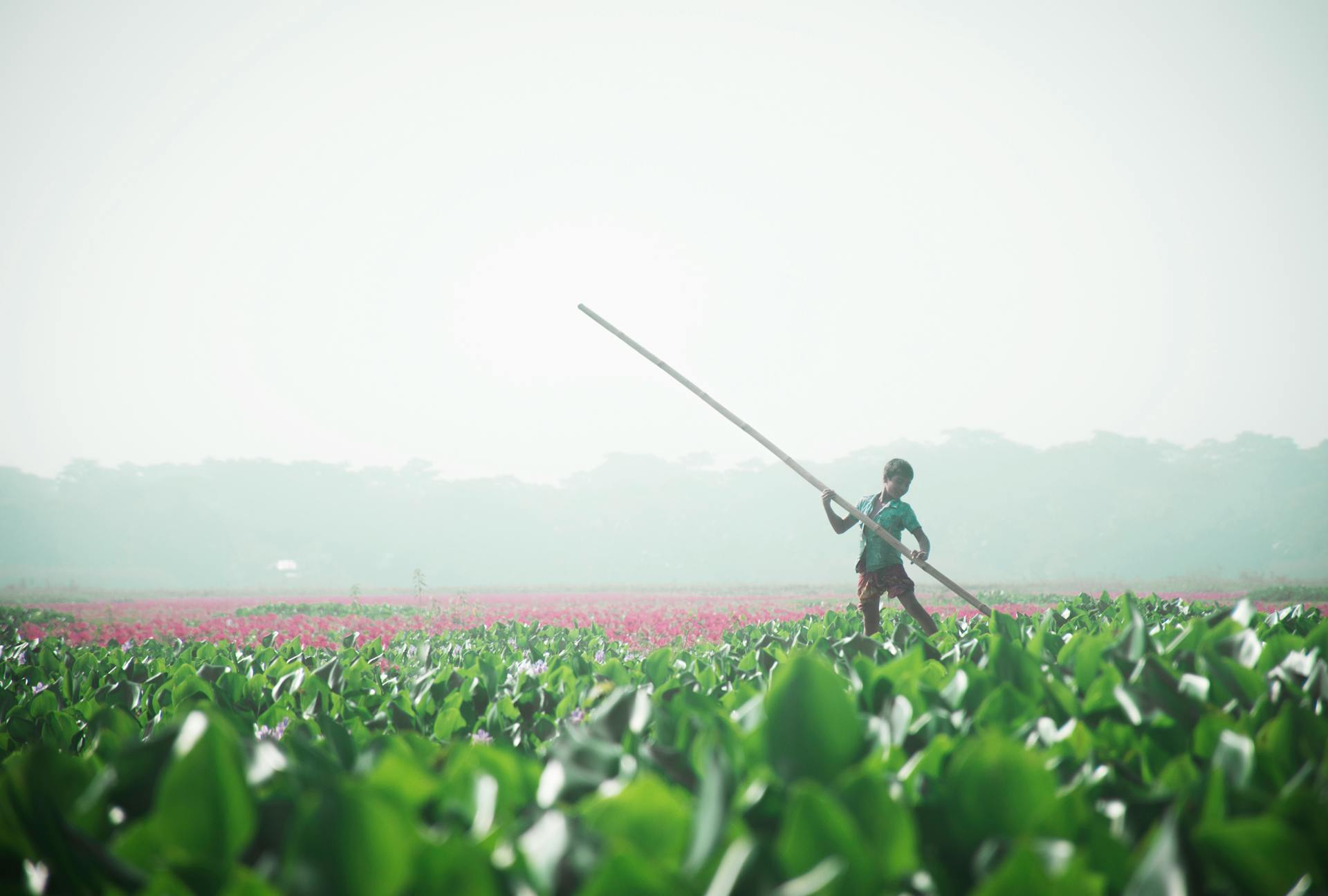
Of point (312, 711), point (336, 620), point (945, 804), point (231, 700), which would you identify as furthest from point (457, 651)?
point (336, 620)

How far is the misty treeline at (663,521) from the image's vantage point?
207 feet

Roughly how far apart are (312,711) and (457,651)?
3.35 m

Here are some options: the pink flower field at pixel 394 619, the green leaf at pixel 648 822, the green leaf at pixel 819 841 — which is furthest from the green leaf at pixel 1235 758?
the pink flower field at pixel 394 619

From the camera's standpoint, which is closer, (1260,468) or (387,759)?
(387,759)

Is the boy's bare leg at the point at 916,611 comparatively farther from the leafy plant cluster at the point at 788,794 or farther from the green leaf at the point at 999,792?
the green leaf at the point at 999,792

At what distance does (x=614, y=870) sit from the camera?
0.83 metres

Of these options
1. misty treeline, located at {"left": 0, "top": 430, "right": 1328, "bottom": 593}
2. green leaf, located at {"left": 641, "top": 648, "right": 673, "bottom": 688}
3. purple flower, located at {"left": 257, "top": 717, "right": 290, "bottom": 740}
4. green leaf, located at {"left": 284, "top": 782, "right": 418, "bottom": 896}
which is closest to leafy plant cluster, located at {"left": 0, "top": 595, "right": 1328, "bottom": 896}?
green leaf, located at {"left": 284, "top": 782, "right": 418, "bottom": 896}

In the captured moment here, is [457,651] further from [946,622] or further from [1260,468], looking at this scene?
[1260,468]

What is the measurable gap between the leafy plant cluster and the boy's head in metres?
3.63

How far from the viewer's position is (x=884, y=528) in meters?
6.00

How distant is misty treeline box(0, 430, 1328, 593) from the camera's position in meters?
63.0

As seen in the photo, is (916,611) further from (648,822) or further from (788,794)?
(648,822)

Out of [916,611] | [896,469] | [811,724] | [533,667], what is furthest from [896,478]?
[811,724]

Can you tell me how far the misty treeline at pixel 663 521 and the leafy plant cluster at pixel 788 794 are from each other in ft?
186
